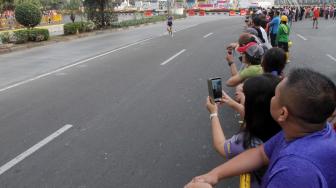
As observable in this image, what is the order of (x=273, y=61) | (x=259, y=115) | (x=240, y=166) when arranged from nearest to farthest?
1. (x=240, y=166)
2. (x=259, y=115)
3. (x=273, y=61)

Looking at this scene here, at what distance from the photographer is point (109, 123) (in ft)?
20.6

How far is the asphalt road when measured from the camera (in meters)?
4.47

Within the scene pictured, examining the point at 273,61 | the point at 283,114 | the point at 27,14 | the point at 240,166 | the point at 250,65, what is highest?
the point at 27,14

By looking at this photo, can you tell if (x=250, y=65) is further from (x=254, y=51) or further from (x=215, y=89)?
(x=215, y=89)

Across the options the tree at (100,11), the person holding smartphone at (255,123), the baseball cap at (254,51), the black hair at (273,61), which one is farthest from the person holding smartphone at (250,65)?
the tree at (100,11)

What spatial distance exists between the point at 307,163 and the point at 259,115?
2.84 feet

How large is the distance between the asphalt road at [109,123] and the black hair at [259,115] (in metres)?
1.88

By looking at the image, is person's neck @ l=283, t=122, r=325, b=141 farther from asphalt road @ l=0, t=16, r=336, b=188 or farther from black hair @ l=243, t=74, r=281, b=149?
asphalt road @ l=0, t=16, r=336, b=188

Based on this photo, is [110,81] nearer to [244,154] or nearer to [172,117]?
[172,117]

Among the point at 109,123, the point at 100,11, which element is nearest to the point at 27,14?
the point at 100,11

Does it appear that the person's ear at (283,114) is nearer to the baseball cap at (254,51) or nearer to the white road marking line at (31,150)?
the baseball cap at (254,51)

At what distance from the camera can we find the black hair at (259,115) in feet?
7.73

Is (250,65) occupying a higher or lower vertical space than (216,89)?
lower

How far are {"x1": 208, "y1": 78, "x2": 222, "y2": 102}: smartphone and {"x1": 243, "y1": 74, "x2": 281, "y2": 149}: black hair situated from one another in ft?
0.93
